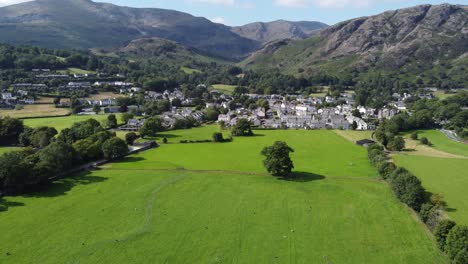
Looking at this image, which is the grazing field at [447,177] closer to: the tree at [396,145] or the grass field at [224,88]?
the tree at [396,145]

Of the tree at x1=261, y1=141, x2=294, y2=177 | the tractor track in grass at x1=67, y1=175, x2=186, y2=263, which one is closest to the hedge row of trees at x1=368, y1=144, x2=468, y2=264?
the tree at x1=261, y1=141, x2=294, y2=177

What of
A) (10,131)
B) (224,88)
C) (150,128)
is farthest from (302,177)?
(224,88)

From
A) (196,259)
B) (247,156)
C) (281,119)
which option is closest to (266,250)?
(196,259)

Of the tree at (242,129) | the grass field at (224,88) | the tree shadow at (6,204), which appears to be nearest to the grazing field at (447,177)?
the tree at (242,129)

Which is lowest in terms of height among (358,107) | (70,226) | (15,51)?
(70,226)

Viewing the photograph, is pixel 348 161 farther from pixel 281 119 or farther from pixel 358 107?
pixel 358 107

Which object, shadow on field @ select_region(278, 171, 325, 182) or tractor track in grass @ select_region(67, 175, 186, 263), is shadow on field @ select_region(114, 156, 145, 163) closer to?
tractor track in grass @ select_region(67, 175, 186, 263)
